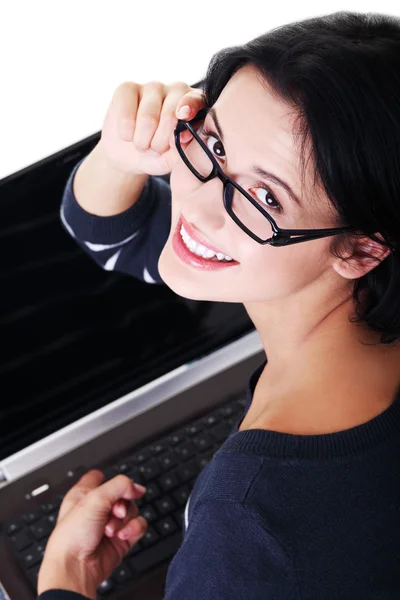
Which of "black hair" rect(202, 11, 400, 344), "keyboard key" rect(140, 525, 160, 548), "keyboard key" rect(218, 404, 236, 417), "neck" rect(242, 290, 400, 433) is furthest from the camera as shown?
"keyboard key" rect(218, 404, 236, 417)

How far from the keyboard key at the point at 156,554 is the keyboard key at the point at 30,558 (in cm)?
13

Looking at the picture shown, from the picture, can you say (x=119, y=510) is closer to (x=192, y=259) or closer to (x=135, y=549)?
(x=135, y=549)

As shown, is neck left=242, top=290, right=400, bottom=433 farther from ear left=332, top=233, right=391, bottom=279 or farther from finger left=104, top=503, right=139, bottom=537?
finger left=104, top=503, right=139, bottom=537

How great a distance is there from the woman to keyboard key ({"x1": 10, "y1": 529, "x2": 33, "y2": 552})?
0.33 ft

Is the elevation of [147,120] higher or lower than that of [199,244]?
higher

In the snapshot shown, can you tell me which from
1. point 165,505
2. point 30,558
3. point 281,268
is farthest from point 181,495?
point 281,268

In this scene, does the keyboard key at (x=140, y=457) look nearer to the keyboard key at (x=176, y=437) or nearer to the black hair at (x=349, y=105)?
the keyboard key at (x=176, y=437)

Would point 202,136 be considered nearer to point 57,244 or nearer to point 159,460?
point 57,244

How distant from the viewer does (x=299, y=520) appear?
0.83m

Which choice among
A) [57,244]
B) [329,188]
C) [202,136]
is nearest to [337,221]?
[329,188]

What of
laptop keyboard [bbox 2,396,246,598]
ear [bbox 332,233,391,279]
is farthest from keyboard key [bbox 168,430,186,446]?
ear [bbox 332,233,391,279]

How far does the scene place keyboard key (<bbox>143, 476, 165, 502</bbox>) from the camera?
117 cm

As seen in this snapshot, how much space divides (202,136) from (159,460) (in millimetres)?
528

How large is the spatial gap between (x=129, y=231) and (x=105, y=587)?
0.51 meters
